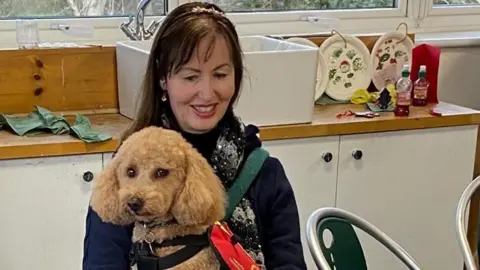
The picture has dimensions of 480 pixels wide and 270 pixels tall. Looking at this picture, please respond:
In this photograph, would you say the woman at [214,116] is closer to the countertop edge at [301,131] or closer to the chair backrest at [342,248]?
the chair backrest at [342,248]

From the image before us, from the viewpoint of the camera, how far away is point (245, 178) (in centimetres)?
151

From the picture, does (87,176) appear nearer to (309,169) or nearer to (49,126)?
(49,126)

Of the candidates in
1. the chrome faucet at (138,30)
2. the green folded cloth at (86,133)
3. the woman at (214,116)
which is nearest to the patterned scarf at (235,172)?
the woman at (214,116)

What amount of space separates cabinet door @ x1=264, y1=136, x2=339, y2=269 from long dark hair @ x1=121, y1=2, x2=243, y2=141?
86cm

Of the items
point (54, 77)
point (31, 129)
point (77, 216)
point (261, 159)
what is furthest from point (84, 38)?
point (261, 159)

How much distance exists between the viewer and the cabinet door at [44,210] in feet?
6.89

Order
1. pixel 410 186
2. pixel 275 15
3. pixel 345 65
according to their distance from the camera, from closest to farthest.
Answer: pixel 410 186
pixel 345 65
pixel 275 15

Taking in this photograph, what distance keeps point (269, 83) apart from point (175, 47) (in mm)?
934

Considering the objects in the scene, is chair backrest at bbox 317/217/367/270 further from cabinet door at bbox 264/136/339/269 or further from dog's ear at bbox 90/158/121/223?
cabinet door at bbox 264/136/339/269

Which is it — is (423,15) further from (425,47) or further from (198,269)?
(198,269)

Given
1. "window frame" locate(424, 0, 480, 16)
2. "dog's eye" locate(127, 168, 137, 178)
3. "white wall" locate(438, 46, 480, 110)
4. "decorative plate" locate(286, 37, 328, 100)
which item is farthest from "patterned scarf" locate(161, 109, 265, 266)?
"window frame" locate(424, 0, 480, 16)

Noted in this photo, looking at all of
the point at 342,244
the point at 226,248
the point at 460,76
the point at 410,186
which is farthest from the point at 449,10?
the point at 226,248

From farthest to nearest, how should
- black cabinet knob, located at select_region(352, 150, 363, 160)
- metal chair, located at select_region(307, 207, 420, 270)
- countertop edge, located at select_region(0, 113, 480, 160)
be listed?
black cabinet knob, located at select_region(352, 150, 363, 160) < countertop edge, located at select_region(0, 113, 480, 160) < metal chair, located at select_region(307, 207, 420, 270)

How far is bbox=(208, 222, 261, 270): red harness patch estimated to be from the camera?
1.31 meters
